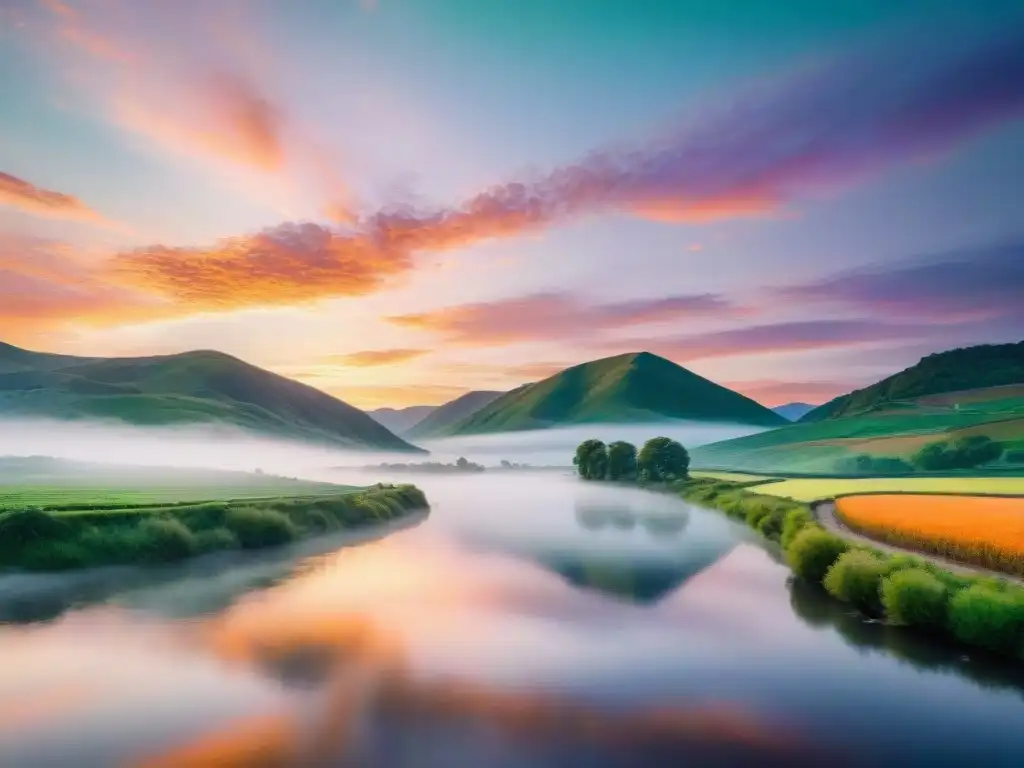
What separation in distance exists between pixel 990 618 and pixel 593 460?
6079 inches

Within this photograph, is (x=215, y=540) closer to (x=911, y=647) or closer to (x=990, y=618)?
(x=911, y=647)

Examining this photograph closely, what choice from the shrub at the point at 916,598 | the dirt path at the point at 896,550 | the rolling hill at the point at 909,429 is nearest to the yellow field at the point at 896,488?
the dirt path at the point at 896,550

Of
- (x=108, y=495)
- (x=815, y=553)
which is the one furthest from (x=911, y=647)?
(x=108, y=495)

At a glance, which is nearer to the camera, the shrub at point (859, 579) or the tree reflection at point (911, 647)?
the tree reflection at point (911, 647)

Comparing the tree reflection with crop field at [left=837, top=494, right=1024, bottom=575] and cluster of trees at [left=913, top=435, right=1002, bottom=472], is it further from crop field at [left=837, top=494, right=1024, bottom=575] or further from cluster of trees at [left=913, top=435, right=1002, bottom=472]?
cluster of trees at [left=913, top=435, right=1002, bottom=472]

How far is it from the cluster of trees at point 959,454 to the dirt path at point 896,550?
62.2 meters

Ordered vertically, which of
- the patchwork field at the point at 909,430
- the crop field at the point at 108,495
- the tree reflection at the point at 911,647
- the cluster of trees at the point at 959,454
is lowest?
the tree reflection at the point at 911,647

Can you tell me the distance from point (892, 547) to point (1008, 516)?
28.1 feet

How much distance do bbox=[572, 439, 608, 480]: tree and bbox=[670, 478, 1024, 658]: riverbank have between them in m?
133

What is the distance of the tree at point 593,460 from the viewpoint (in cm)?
17512

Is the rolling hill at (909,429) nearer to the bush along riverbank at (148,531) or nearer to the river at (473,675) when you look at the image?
the river at (473,675)

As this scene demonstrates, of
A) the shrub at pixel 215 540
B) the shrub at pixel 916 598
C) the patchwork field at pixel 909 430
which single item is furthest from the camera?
the patchwork field at pixel 909 430

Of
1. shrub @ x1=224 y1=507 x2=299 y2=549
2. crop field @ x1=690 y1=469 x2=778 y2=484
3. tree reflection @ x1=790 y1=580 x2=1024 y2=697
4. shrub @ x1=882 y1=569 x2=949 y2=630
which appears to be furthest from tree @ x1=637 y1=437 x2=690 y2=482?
shrub @ x1=882 y1=569 x2=949 y2=630

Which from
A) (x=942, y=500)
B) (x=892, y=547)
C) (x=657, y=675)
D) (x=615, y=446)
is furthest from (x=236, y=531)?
(x=615, y=446)
